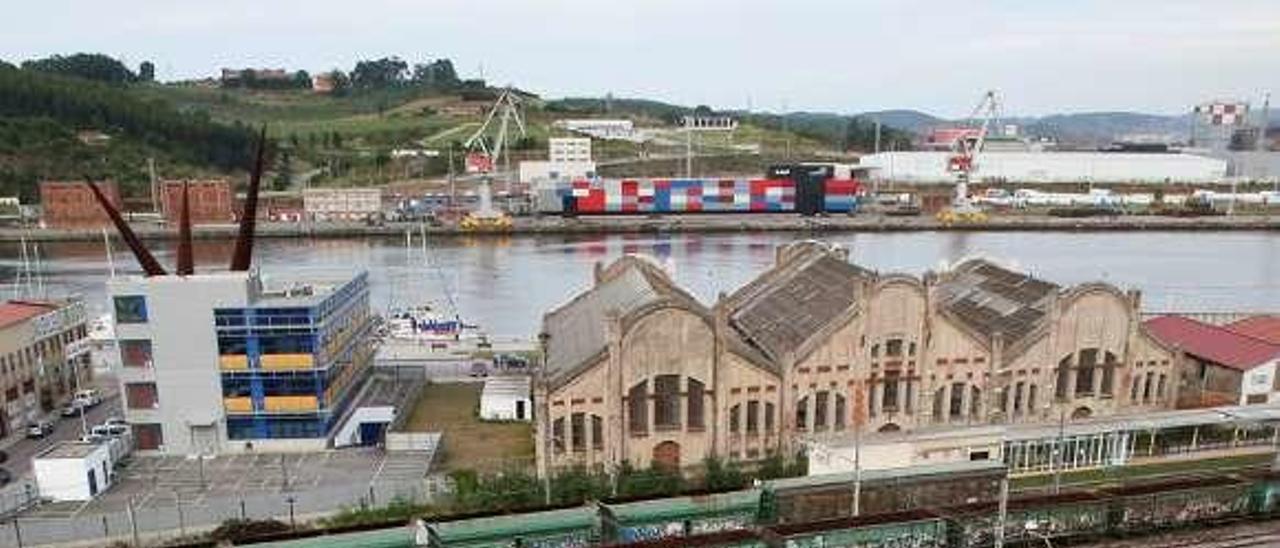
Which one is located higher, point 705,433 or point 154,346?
point 154,346

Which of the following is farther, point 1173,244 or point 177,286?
point 1173,244

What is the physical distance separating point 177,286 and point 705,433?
1870 cm

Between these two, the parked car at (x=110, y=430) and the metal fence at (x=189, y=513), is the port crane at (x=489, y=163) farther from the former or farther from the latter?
the metal fence at (x=189, y=513)

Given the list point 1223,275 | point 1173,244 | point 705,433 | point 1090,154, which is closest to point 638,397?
point 705,433

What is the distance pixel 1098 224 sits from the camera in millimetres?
106750

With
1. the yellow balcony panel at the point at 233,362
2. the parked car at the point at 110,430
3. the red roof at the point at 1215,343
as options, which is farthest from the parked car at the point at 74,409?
the red roof at the point at 1215,343

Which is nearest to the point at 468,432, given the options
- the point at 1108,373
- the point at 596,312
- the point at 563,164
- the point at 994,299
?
the point at 596,312

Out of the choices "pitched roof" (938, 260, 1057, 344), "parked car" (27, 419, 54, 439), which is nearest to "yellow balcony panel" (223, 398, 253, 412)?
"parked car" (27, 419, 54, 439)

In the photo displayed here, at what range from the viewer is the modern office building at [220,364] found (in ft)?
104

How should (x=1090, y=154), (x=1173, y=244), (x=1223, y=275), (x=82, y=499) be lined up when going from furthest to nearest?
(x=1090, y=154)
(x=1173, y=244)
(x=1223, y=275)
(x=82, y=499)

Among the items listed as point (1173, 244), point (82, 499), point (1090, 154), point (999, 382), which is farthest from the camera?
point (1090, 154)

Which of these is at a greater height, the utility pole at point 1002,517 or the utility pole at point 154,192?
the utility pole at point 154,192

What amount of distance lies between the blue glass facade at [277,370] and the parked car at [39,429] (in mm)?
8056

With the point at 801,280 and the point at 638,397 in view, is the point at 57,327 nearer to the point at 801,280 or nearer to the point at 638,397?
the point at 638,397
